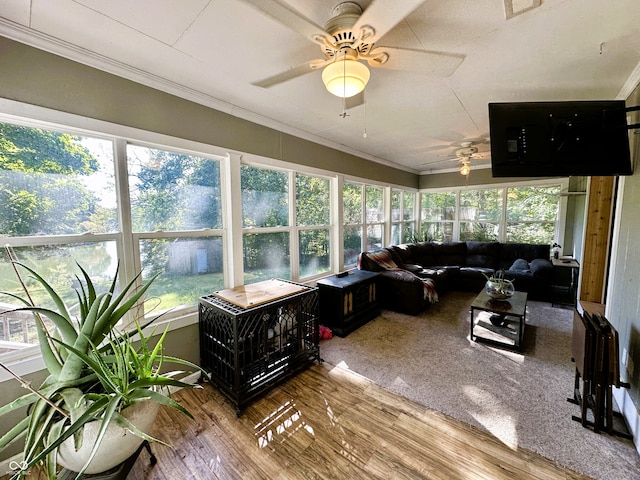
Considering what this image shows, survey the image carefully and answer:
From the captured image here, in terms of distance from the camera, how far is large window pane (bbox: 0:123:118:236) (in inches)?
61.3

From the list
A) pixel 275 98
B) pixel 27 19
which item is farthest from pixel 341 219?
pixel 27 19

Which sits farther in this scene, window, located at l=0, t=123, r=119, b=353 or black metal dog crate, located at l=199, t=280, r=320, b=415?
black metal dog crate, located at l=199, t=280, r=320, b=415

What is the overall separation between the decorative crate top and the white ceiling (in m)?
1.77

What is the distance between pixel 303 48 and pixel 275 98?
0.77 metres

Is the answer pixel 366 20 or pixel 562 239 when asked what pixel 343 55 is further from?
pixel 562 239

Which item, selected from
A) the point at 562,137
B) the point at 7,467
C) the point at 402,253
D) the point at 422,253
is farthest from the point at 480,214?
the point at 7,467

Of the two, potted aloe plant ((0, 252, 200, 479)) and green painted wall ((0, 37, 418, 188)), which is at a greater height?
green painted wall ((0, 37, 418, 188))

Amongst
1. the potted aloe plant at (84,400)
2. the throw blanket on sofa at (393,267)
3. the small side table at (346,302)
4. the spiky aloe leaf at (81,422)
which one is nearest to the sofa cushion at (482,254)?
the throw blanket on sofa at (393,267)

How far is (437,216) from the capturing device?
6.29 metres

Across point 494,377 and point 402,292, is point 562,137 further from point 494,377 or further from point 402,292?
point 402,292

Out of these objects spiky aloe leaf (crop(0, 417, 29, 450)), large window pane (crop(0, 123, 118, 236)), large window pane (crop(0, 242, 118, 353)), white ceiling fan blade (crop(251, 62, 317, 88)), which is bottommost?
spiky aloe leaf (crop(0, 417, 29, 450))

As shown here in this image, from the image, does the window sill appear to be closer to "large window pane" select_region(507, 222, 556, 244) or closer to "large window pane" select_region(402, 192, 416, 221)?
"large window pane" select_region(402, 192, 416, 221)

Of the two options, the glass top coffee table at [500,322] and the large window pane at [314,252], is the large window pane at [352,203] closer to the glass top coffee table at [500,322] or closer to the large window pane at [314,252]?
the large window pane at [314,252]

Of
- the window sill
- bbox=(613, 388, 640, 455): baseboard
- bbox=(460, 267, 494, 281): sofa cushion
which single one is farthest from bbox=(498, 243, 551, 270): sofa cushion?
the window sill
